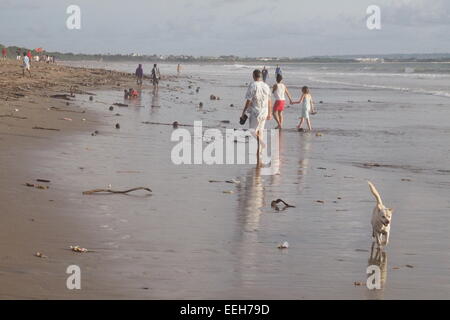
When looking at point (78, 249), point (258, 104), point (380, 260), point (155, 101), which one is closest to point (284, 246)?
point (380, 260)

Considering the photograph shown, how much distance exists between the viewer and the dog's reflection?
6.91m

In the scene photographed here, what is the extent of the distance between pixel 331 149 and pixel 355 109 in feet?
46.4

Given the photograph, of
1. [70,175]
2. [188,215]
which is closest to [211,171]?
[70,175]

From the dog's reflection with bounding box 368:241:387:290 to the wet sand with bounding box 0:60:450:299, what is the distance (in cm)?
4

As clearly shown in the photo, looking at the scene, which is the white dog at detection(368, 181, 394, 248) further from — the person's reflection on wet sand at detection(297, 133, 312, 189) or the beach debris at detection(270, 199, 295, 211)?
the person's reflection on wet sand at detection(297, 133, 312, 189)

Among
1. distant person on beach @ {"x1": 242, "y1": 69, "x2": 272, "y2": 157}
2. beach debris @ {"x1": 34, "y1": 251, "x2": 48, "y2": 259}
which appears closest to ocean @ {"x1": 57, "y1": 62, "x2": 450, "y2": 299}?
beach debris @ {"x1": 34, "y1": 251, "x2": 48, "y2": 259}

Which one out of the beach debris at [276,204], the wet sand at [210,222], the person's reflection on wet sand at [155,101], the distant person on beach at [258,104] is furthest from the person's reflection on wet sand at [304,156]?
the person's reflection on wet sand at [155,101]

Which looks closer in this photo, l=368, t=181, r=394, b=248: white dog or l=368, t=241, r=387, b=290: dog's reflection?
l=368, t=241, r=387, b=290: dog's reflection

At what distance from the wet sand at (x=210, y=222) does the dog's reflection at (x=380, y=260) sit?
4cm

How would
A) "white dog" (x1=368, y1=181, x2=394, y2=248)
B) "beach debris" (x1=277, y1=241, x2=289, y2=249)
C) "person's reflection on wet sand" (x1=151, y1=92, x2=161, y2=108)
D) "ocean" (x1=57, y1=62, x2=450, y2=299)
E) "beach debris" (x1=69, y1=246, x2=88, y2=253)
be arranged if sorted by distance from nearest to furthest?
"ocean" (x1=57, y1=62, x2=450, y2=299)
"beach debris" (x1=69, y1=246, x2=88, y2=253)
"white dog" (x1=368, y1=181, x2=394, y2=248)
"beach debris" (x1=277, y1=241, x2=289, y2=249)
"person's reflection on wet sand" (x1=151, y1=92, x2=161, y2=108)

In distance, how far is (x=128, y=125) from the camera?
20.0 meters

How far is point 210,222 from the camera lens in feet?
29.3

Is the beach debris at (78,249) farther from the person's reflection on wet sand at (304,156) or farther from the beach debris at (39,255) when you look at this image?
the person's reflection on wet sand at (304,156)

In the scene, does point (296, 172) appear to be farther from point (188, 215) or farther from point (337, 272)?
point (337, 272)
